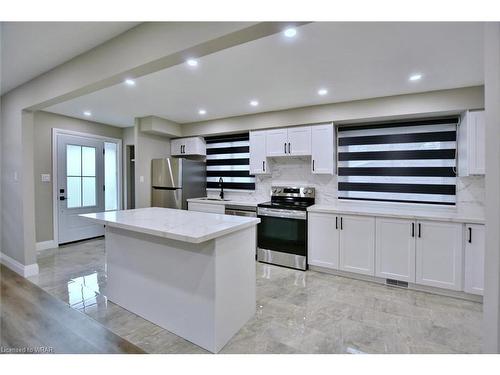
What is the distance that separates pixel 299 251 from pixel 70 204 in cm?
439

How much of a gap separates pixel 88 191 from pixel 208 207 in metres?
2.63

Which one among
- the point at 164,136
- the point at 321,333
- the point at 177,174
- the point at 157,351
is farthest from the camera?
the point at 164,136

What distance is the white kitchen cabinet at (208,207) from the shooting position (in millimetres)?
4381

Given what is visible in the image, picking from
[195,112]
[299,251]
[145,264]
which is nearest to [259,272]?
[299,251]

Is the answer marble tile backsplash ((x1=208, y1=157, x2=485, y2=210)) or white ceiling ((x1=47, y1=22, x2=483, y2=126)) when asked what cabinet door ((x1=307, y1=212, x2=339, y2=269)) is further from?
white ceiling ((x1=47, y1=22, x2=483, y2=126))

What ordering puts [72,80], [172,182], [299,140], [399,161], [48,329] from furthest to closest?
1. [172,182]
2. [299,140]
3. [399,161]
4. [72,80]
5. [48,329]

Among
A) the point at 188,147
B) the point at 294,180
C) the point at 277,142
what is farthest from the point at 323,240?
the point at 188,147

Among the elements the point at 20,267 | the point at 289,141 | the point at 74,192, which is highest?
the point at 289,141

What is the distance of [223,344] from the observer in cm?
194

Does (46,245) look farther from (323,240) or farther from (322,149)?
(322,149)

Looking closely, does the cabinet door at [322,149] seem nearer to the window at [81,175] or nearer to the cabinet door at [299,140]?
the cabinet door at [299,140]

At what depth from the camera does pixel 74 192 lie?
488 centimetres

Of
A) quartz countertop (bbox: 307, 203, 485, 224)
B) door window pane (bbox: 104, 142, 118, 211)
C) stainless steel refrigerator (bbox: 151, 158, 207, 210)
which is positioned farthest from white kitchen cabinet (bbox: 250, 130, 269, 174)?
door window pane (bbox: 104, 142, 118, 211)

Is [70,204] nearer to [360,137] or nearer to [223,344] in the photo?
[223,344]
